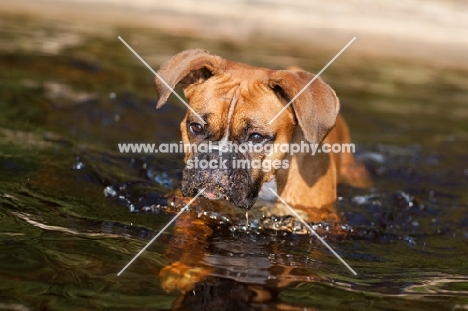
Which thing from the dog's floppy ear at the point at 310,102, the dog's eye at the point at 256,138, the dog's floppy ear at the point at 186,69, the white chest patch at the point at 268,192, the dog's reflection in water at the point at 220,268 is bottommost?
the dog's reflection in water at the point at 220,268

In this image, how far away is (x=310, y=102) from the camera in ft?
17.4

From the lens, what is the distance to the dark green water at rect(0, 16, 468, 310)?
414 centimetres

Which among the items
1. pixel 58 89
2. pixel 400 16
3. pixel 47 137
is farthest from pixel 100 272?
pixel 400 16

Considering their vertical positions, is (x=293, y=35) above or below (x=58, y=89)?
above

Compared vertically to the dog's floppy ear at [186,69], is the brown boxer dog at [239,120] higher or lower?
lower

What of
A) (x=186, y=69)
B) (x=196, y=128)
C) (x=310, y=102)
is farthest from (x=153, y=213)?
(x=310, y=102)

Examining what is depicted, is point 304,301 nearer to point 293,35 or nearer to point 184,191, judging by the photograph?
point 184,191

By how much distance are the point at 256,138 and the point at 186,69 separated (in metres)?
0.75

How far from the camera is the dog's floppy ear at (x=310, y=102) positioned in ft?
17.2

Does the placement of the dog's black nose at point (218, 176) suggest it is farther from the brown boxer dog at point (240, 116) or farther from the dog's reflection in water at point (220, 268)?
the dog's reflection in water at point (220, 268)

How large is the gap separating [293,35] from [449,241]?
1465 cm

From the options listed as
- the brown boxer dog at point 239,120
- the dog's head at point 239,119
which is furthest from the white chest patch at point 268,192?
the dog's head at point 239,119

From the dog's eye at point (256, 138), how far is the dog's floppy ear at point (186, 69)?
0.68 metres

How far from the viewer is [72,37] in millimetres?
14609
